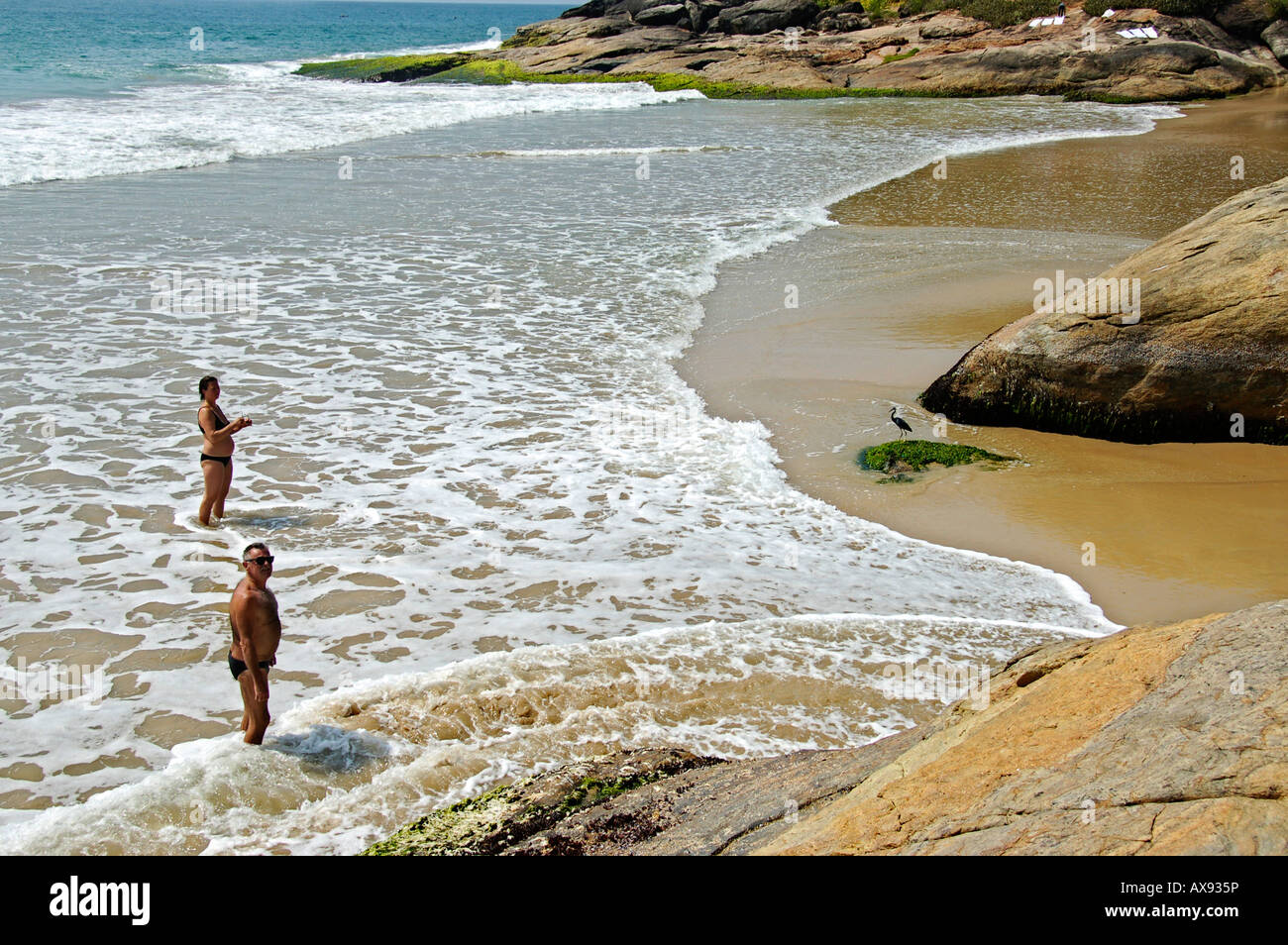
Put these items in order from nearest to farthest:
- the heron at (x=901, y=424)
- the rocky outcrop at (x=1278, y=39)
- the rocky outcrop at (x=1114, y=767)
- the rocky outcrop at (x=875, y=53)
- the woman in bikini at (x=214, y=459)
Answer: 1. the rocky outcrop at (x=1114, y=767)
2. the woman in bikini at (x=214, y=459)
3. the heron at (x=901, y=424)
4. the rocky outcrop at (x=875, y=53)
5. the rocky outcrop at (x=1278, y=39)

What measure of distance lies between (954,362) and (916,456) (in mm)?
2682

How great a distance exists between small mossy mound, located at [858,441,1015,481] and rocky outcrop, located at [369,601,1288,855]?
4.10 m

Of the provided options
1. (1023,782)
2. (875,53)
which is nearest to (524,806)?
(1023,782)

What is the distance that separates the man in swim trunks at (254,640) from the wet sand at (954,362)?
4446 mm

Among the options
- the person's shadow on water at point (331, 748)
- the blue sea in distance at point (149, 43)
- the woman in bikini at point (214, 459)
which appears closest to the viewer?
the person's shadow on water at point (331, 748)

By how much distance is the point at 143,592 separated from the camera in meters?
6.38

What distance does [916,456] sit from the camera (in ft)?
27.5

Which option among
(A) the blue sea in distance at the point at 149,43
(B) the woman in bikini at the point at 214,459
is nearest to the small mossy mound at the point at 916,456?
(B) the woman in bikini at the point at 214,459

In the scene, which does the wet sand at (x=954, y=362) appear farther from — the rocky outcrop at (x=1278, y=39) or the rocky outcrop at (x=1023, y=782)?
the rocky outcrop at (x=1278, y=39)

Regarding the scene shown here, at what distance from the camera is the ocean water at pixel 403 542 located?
490 cm

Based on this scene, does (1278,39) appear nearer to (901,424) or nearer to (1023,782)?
(901,424)
